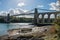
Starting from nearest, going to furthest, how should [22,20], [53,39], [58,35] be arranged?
[58,35] → [53,39] → [22,20]

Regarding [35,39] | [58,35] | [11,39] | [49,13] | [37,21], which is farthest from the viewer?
[37,21]

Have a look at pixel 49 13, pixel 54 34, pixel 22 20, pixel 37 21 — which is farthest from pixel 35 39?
pixel 22 20

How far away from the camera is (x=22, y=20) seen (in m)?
42.0

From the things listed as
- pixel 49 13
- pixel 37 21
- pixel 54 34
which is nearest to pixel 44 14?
pixel 49 13

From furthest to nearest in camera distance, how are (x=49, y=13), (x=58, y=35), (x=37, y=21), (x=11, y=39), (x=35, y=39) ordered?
(x=37, y=21), (x=49, y=13), (x=11, y=39), (x=35, y=39), (x=58, y=35)

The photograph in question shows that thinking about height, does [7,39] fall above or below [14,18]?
above

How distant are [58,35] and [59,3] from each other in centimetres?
115

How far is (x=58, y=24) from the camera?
7199 mm

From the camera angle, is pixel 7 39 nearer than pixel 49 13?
Yes

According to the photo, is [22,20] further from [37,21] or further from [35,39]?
[35,39]

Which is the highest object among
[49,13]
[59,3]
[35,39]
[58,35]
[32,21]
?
[59,3]

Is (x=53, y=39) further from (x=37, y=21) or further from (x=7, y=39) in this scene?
(x=37, y=21)

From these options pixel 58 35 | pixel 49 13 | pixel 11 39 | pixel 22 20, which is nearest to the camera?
pixel 58 35

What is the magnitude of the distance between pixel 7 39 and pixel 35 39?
7.89 ft
